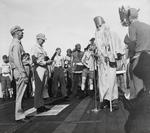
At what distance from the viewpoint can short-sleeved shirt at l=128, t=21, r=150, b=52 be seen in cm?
524

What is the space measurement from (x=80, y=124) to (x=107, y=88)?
7.36 feet

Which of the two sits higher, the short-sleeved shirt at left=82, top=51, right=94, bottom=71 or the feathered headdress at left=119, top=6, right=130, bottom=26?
the feathered headdress at left=119, top=6, right=130, bottom=26

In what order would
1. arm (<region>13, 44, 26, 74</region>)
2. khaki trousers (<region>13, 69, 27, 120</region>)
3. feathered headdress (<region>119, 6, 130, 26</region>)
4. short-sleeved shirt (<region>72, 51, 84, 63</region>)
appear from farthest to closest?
1. short-sleeved shirt (<region>72, 51, 84, 63</region>)
2. khaki trousers (<region>13, 69, 27, 120</region>)
3. arm (<region>13, 44, 26, 74</region>)
4. feathered headdress (<region>119, 6, 130, 26</region>)

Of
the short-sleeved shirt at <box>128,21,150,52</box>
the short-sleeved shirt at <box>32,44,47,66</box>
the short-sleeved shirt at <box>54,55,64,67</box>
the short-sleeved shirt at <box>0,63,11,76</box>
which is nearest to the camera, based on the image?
the short-sleeved shirt at <box>128,21,150,52</box>

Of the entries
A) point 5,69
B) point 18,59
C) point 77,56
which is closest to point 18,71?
point 18,59

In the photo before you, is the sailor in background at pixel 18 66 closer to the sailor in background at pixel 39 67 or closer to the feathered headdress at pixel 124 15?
the sailor in background at pixel 39 67

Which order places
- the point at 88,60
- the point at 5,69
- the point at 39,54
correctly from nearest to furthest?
the point at 39,54, the point at 88,60, the point at 5,69

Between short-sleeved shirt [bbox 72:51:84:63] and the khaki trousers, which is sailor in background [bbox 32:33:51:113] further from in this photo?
short-sleeved shirt [bbox 72:51:84:63]

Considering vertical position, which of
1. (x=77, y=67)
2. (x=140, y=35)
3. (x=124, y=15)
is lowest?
(x=77, y=67)

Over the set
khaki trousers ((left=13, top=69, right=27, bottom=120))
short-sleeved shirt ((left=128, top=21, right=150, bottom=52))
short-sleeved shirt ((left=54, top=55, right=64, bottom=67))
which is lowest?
khaki trousers ((left=13, top=69, right=27, bottom=120))

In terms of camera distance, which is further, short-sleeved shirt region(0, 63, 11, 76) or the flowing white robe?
short-sleeved shirt region(0, 63, 11, 76)

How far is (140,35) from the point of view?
5270 millimetres

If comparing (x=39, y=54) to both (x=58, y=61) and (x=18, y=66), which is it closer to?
(x=18, y=66)

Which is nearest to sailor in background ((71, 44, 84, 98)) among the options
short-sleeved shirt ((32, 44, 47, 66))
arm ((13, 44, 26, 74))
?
short-sleeved shirt ((32, 44, 47, 66))
